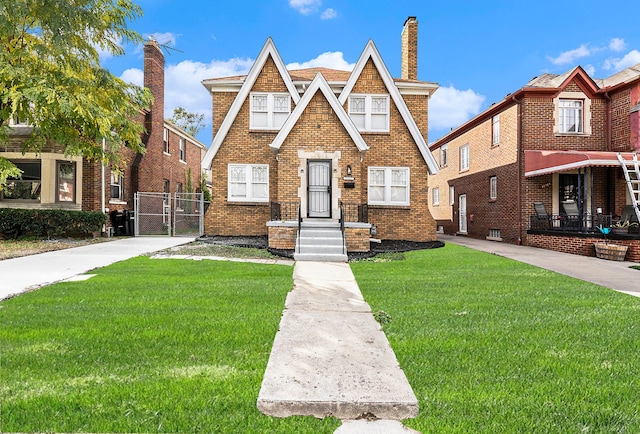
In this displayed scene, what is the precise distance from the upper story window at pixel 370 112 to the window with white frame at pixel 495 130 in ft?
21.5

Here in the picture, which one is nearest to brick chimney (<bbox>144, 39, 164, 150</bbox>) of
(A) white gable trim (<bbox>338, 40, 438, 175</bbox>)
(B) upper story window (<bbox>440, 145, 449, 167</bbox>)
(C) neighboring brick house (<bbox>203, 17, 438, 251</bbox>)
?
(C) neighboring brick house (<bbox>203, 17, 438, 251</bbox>)

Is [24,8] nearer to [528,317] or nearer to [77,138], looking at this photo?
[77,138]

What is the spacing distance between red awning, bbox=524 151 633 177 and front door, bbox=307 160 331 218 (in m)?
8.53

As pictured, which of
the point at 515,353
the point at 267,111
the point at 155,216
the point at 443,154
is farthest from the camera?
the point at 443,154

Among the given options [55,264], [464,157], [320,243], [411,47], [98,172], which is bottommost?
[55,264]

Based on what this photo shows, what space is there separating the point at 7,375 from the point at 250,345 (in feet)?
6.94

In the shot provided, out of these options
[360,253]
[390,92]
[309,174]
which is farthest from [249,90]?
[360,253]

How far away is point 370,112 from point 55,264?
12.8 m

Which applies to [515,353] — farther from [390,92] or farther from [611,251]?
[390,92]

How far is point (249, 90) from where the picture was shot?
17.7m

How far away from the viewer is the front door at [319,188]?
55.6 ft

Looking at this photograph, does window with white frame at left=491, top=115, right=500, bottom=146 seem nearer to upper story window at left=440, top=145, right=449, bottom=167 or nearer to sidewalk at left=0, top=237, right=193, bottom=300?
upper story window at left=440, top=145, right=449, bottom=167

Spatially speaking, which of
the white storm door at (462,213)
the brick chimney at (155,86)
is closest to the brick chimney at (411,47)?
the white storm door at (462,213)

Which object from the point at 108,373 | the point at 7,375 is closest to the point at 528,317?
the point at 108,373
